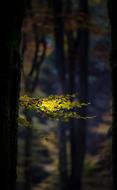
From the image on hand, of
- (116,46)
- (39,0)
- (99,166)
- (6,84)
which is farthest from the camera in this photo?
(99,166)

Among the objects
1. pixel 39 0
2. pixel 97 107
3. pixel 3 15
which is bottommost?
pixel 3 15

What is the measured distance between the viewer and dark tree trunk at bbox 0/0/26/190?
517 centimetres

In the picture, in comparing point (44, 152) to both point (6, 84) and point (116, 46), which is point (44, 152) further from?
point (6, 84)

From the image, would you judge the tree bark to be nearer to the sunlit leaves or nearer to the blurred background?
the sunlit leaves

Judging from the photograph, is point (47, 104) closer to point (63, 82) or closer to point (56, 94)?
point (63, 82)

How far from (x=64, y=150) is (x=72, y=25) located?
170 inches

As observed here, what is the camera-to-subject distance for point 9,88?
206 inches

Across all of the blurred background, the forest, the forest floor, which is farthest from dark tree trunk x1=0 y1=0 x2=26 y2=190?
the forest floor

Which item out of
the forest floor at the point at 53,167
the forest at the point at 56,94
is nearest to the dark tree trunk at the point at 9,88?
the forest at the point at 56,94

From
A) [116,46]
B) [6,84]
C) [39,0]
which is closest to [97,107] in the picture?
[39,0]

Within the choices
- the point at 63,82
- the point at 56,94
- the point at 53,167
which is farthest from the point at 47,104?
the point at 53,167

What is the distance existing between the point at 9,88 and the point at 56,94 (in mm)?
15254

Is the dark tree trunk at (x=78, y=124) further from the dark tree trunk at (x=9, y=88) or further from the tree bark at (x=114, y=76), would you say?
the dark tree trunk at (x=9, y=88)

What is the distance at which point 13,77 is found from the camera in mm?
5422
